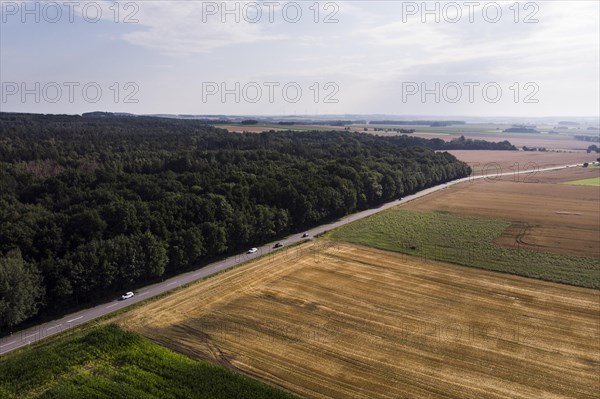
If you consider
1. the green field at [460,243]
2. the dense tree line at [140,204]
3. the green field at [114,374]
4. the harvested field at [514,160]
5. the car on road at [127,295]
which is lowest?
the green field at [114,374]

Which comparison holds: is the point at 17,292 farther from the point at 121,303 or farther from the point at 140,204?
the point at 140,204

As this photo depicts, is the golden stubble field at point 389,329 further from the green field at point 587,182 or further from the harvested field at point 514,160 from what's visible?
the harvested field at point 514,160

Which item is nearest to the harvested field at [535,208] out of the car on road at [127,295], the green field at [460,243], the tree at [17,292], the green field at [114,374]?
the green field at [460,243]

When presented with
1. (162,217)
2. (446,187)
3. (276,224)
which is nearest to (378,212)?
(276,224)

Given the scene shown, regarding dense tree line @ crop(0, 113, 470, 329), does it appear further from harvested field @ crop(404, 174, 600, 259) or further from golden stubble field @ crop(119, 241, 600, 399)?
harvested field @ crop(404, 174, 600, 259)

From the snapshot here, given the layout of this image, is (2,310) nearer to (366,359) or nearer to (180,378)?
(180,378)

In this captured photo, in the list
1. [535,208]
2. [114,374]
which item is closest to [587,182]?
[535,208]
